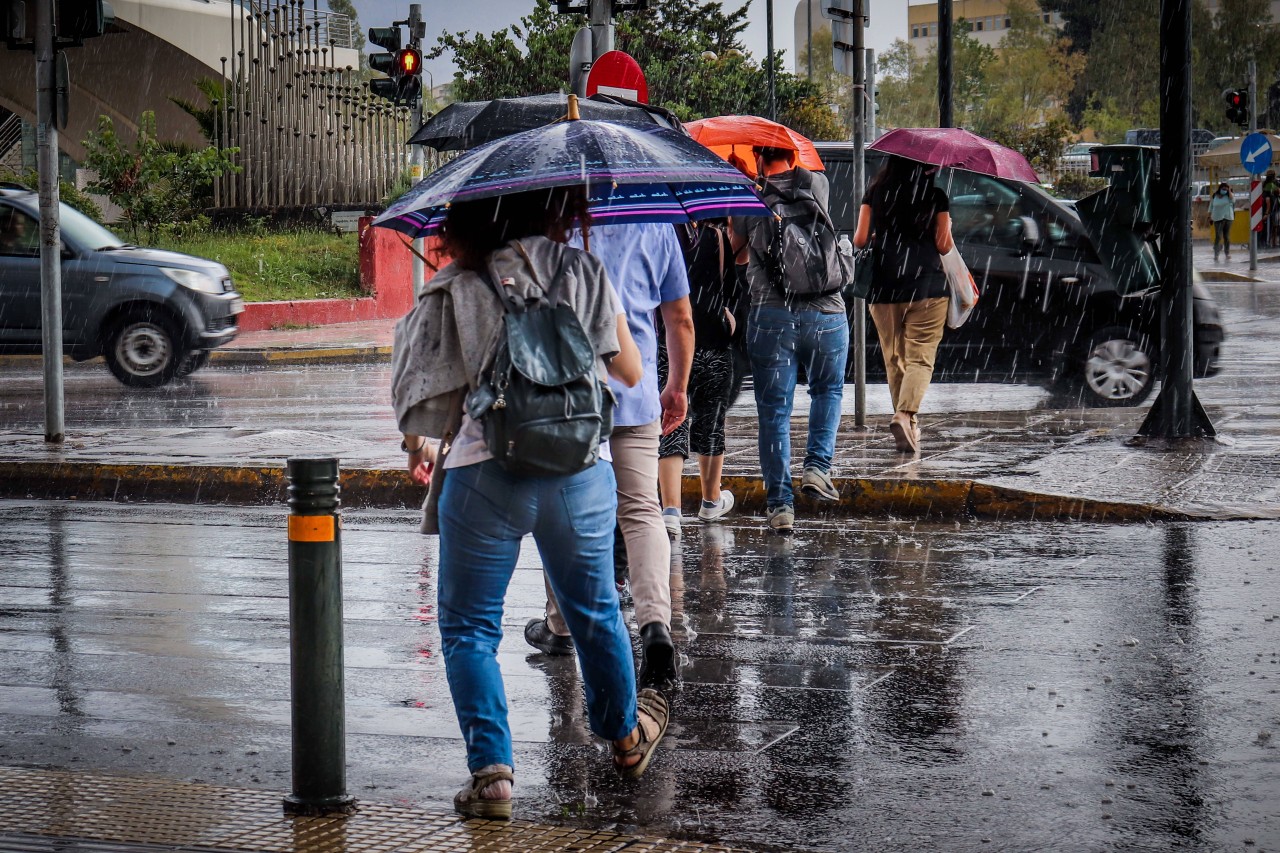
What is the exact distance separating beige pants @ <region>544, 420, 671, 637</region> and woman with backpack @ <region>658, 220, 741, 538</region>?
136cm

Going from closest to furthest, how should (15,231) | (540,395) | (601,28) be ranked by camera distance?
(540,395)
(601,28)
(15,231)

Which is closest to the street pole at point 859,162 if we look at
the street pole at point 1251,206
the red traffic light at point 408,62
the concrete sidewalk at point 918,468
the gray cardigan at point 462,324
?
the concrete sidewalk at point 918,468

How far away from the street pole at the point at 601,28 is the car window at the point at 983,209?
2.81m

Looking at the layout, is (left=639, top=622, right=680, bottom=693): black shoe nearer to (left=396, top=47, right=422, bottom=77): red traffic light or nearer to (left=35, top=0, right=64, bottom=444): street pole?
(left=35, top=0, right=64, bottom=444): street pole

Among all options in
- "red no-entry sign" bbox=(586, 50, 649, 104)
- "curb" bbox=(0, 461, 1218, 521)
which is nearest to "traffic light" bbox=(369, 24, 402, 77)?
"red no-entry sign" bbox=(586, 50, 649, 104)

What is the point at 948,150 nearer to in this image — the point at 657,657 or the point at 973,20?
A: the point at 657,657

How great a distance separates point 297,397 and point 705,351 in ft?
28.5

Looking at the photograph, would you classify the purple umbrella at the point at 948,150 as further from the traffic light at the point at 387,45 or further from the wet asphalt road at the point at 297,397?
the traffic light at the point at 387,45

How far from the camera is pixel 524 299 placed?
409 cm

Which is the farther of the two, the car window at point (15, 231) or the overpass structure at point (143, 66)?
the overpass structure at point (143, 66)

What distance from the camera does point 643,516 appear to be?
5383 mm

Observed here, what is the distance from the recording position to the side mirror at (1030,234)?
42.9 ft

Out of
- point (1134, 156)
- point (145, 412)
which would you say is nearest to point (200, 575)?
point (145, 412)

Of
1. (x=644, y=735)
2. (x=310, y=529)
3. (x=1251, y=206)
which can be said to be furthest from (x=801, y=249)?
(x=1251, y=206)
